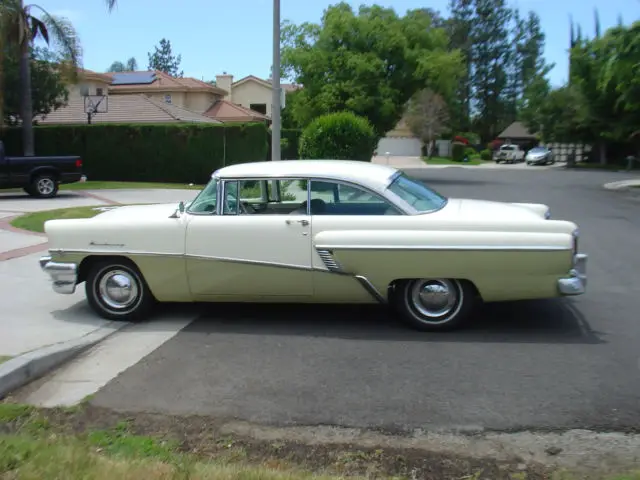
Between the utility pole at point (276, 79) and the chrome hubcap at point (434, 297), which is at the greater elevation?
the utility pole at point (276, 79)

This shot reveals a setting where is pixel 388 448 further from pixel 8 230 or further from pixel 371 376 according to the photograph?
pixel 8 230

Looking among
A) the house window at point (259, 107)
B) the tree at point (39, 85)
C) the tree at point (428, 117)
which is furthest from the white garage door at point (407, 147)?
the tree at point (39, 85)

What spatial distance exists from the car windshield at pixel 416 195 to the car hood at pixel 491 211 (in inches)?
4.5

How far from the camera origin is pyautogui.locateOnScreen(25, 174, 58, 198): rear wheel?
19.8 m

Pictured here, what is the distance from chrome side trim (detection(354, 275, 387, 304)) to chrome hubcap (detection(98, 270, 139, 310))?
7.08 ft

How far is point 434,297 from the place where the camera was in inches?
242

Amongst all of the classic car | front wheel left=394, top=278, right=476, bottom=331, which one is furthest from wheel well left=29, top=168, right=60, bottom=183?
front wheel left=394, top=278, right=476, bottom=331

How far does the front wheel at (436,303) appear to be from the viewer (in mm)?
6113

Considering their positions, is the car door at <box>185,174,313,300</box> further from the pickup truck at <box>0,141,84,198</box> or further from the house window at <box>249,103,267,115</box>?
the house window at <box>249,103,267,115</box>

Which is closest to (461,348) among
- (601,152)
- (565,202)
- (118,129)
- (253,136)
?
(565,202)

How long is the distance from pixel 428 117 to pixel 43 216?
58684mm

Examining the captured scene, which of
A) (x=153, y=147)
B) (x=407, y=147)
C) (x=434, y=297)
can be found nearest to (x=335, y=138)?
(x=153, y=147)

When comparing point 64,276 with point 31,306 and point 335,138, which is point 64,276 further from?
point 335,138

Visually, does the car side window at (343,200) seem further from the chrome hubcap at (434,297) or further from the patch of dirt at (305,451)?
the patch of dirt at (305,451)
